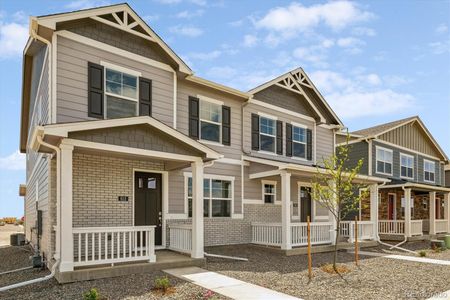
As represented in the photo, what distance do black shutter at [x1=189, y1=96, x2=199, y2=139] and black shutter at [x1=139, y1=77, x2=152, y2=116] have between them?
1876mm

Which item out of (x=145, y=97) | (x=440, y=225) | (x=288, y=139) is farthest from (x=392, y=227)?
(x=145, y=97)

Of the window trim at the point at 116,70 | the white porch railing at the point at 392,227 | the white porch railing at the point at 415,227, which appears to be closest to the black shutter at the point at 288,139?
the white porch railing at the point at 392,227

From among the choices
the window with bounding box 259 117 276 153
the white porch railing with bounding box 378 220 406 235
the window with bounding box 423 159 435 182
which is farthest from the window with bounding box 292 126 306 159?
the window with bounding box 423 159 435 182

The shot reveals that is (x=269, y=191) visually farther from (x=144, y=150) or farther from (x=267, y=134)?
(x=144, y=150)

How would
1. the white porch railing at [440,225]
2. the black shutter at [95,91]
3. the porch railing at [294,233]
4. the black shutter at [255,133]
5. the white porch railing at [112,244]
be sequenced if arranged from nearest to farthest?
the white porch railing at [112,244] < the black shutter at [95,91] < the porch railing at [294,233] < the black shutter at [255,133] < the white porch railing at [440,225]

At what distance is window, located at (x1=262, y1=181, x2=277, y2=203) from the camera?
1514cm

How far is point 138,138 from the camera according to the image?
355 inches

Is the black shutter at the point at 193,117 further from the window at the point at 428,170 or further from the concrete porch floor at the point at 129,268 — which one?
the window at the point at 428,170

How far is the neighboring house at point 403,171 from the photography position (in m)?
19.1

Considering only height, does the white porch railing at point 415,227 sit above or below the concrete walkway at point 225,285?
below

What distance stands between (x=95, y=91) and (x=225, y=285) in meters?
6.46

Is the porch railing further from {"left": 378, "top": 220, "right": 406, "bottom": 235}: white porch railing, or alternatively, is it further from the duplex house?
{"left": 378, "top": 220, "right": 406, "bottom": 235}: white porch railing

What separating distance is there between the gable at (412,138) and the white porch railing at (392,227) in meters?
5.54

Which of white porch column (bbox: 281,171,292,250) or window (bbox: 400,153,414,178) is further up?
window (bbox: 400,153,414,178)
